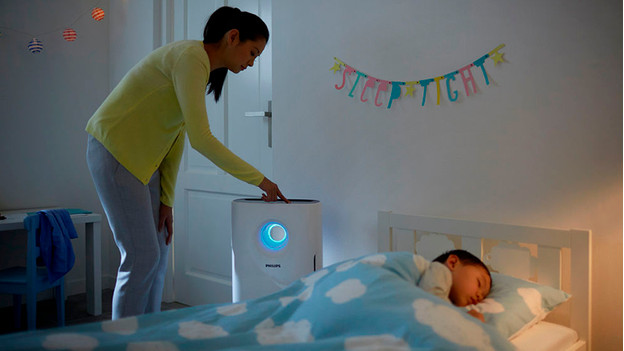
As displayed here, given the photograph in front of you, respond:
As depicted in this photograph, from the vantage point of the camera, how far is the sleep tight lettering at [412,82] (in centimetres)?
181

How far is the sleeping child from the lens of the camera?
1308 mm

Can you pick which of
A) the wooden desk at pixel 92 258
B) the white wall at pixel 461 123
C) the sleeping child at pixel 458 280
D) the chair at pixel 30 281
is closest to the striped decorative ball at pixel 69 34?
the wooden desk at pixel 92 258

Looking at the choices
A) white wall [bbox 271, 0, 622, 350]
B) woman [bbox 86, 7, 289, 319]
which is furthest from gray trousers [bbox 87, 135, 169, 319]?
white wall [bbox 271, 0, 622, 350]

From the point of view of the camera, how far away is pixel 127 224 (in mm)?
1649

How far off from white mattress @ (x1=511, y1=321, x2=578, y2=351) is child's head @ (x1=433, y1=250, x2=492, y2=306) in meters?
0.14

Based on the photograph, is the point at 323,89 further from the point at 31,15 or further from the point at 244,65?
the point at 31,15

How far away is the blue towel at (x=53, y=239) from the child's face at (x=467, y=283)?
6.19 ft

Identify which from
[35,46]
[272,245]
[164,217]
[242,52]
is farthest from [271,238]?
[35,46]

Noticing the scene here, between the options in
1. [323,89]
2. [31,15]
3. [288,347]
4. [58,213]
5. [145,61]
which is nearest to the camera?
[288,347]

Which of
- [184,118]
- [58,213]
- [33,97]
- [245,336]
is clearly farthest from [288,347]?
[33,97]

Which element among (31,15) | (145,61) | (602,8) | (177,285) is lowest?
(177,285)

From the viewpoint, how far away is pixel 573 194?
163 cm

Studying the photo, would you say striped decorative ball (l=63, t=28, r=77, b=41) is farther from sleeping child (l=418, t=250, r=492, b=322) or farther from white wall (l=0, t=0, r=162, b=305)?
sleeping child (l=418, t=250, r=492, b=322)

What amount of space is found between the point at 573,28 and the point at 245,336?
1328 mm
